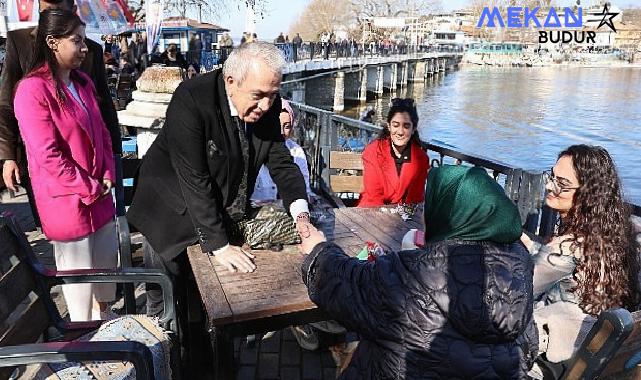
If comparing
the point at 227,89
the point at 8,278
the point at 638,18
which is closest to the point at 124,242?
the point at 8,278

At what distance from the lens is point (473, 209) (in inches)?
54.3

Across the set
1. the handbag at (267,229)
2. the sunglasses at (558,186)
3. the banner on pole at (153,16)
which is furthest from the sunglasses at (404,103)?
the banner on pole at (153,16)

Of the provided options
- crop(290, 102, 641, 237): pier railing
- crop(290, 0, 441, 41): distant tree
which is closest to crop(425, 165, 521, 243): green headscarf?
crop(290, 102, 641, 237): pier railing

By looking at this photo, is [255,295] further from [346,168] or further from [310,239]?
[346,168]

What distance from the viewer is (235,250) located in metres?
2.21

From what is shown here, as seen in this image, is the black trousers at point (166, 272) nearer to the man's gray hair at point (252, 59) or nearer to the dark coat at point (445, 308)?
the man's gray hair at point (252, 59)

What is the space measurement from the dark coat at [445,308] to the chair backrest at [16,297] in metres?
1.30

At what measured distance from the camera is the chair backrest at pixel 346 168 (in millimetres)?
4473

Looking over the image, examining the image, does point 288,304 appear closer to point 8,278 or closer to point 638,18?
point 8,278

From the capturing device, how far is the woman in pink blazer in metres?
2.46

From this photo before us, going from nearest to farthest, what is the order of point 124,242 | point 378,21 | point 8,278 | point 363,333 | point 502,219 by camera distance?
point 502,219, point 363,333, point 8,278, point 124,242, point 378,21

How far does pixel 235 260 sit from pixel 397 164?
6.36ft

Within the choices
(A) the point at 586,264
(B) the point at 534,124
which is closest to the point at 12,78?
(A) the point at 586,264

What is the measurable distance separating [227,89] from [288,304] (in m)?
0.97
